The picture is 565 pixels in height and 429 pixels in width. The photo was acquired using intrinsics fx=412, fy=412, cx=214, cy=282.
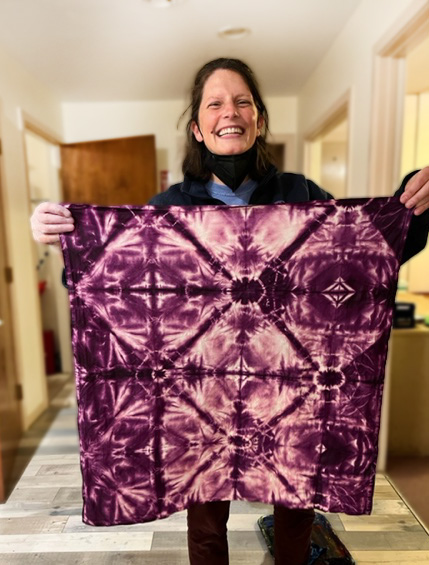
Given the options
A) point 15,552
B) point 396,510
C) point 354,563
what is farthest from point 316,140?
point 15,552

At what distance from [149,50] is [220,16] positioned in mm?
543

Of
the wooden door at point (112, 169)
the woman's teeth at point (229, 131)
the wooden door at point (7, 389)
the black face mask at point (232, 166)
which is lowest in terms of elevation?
the wooden door at point (7, 389)

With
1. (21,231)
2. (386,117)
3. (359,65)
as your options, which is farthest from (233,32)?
(21,231)

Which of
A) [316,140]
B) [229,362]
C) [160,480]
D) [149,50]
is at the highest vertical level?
[149,50]

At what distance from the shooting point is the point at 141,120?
341 centimetres

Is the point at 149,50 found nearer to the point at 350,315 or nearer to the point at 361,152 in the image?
the point at 361,152

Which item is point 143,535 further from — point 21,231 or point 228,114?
point 21,231

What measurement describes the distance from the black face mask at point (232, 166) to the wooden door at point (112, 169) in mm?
2250

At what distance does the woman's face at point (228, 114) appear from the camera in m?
1.03

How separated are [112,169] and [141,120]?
52 centimetres

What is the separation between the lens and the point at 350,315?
967 millimetres

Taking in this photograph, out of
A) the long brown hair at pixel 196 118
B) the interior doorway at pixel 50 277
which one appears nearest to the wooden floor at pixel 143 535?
the long brown hair at pixel 196 118

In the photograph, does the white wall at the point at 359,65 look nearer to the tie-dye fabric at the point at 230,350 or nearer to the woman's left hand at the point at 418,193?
the woman's left hand at the point at 418,193

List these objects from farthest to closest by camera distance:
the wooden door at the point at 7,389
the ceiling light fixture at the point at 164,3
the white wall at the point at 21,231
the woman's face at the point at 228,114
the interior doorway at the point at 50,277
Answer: the interior doorway at the point at 50,277, the white wall at the point at 21,231, the wooden door at the point at 7,389, the ceiling light fixture at the point at 164,3, the woman's face at the point at 228,114
